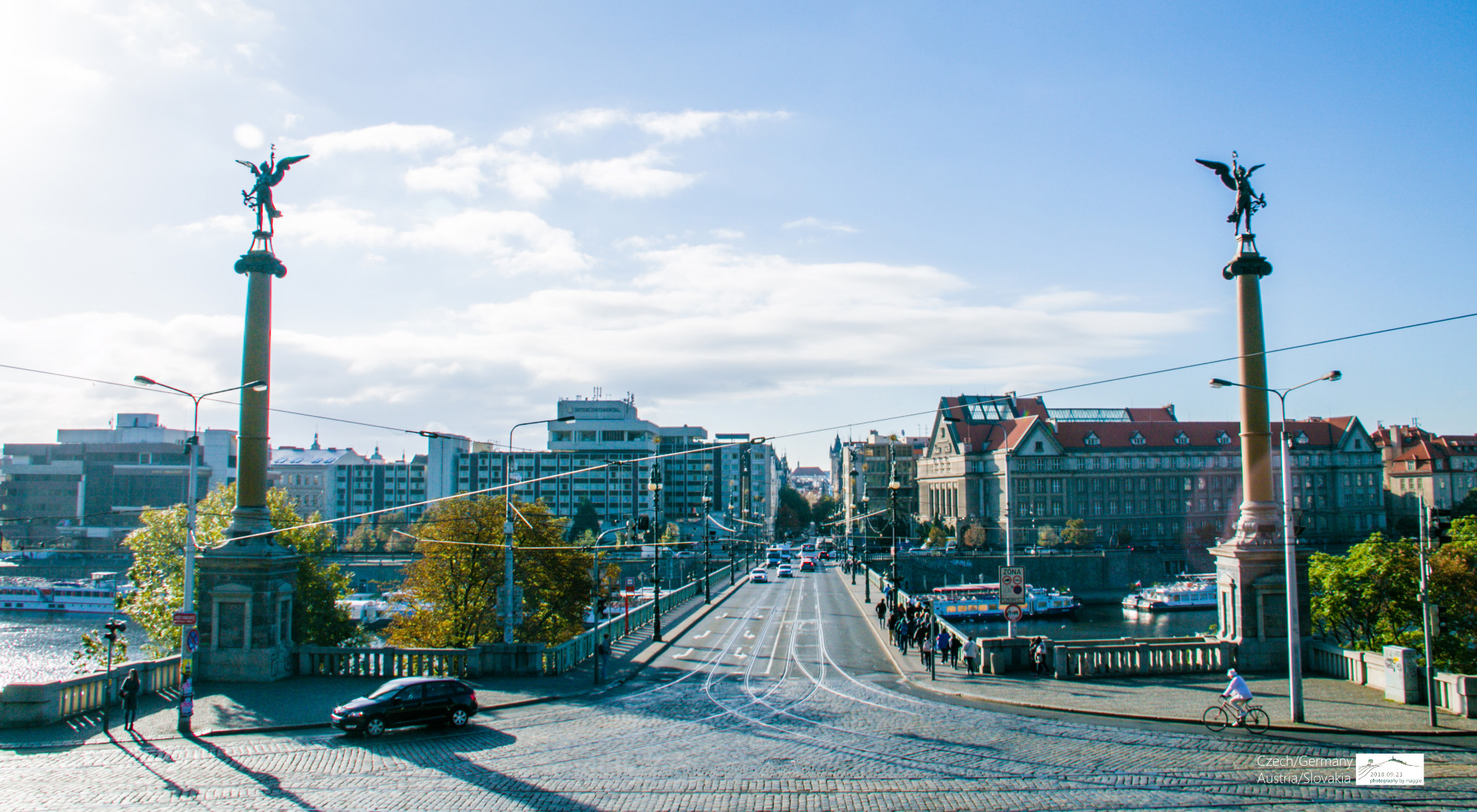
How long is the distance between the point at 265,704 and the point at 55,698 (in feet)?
13.7

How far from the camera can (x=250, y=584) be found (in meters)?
24.4

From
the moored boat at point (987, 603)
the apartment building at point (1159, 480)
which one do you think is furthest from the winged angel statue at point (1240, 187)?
the apartment building at point (1159, 480)

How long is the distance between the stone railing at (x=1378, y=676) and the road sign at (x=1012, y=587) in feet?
25.2

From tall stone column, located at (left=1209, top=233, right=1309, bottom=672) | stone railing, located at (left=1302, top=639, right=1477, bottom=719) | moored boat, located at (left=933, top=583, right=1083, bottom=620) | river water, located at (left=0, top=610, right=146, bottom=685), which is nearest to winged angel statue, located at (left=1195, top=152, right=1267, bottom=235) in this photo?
tall stone column, located at (left=1209, top=233, right=1309, bottom=672)

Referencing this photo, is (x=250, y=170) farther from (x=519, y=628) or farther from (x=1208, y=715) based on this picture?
(x=1208, y=715)

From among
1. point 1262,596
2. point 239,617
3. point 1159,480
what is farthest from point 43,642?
point 1159,480

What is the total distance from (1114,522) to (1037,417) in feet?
54.4

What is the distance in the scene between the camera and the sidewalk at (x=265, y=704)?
61.1 feet

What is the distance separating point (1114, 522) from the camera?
371ft

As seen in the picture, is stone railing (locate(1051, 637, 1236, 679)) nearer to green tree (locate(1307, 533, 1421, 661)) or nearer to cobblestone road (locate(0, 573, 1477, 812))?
green tree (locate(1307, 533, 1421, 661))

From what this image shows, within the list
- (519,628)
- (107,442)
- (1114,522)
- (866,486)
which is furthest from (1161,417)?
(107,442)

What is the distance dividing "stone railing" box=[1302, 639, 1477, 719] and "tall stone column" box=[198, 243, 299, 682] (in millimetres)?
28576

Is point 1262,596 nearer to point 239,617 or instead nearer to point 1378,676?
point 1378,676

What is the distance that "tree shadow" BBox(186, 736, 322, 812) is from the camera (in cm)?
1393
